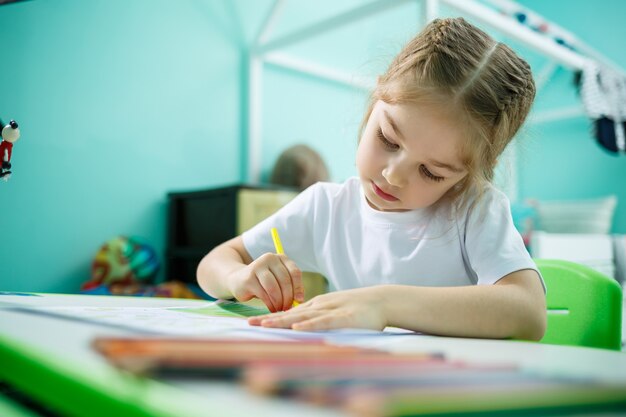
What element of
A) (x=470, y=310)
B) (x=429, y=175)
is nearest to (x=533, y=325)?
(x=470, y=310)

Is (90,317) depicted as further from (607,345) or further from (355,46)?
(355,46)

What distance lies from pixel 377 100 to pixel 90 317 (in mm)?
416

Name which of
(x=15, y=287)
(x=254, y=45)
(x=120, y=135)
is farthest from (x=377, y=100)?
(x=254, y=45)

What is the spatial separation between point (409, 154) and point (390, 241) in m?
0.15

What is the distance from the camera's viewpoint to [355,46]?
2559 millimetres

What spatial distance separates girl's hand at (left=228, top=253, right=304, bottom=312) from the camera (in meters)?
0.51

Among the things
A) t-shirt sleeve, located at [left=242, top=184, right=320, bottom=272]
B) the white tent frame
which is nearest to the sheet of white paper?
t-shirt sleeve, located at [left=242, top=184, right=320, bottom=272]

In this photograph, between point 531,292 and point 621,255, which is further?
point 621,255

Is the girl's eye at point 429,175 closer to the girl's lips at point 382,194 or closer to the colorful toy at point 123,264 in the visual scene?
the girl's lips at point 382,194

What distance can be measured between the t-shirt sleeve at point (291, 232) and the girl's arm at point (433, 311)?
1.02 feet

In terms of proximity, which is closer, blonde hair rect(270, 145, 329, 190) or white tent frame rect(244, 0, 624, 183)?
white tent frame rect(244, 0, 624, 183)

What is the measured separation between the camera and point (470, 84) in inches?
22.5

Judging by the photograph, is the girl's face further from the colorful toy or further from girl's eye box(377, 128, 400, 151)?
the colorful toy

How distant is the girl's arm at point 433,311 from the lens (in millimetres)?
380
